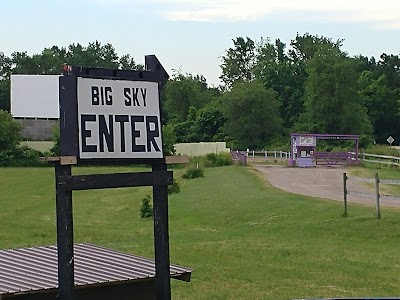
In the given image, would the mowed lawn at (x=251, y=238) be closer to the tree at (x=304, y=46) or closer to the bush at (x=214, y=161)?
the bush at (x=214, y=161)

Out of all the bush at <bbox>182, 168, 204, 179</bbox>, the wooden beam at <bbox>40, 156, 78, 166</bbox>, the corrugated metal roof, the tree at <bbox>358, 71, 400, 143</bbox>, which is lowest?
the bush at <bbox>182, 168, 204, 179</bbox>

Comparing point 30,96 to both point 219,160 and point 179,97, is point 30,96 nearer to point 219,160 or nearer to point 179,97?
point 179,97

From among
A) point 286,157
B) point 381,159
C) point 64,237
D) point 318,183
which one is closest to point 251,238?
point 64,237

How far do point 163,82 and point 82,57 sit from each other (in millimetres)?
129735

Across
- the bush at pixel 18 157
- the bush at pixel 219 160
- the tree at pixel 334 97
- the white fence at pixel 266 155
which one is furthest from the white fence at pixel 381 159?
the bush at pixel 18 157

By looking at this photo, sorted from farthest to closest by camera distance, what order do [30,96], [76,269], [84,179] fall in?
[30,96]
[76,269]
[84,179]

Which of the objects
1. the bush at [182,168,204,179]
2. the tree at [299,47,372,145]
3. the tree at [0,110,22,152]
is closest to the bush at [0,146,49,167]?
the tree at [0,110,22,152]

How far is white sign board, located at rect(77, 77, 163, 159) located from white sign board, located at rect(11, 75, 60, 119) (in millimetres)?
75981

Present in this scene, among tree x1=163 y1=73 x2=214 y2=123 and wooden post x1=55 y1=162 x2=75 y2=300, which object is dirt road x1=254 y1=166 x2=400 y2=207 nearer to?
wooden post x1=55 y1=162 x2=75 y2=300

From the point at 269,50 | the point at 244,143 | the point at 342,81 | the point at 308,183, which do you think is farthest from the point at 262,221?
the point at 269,50

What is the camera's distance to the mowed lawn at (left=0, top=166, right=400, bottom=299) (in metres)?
12.1

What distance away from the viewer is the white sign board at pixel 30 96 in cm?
8394

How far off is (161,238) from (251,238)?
37.4ft

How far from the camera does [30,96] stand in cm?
8769
